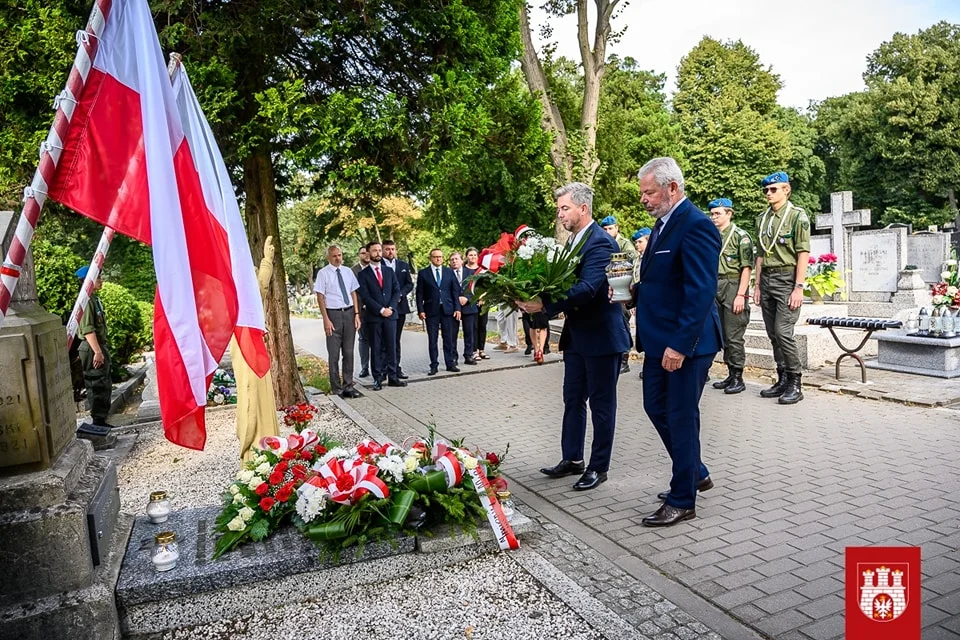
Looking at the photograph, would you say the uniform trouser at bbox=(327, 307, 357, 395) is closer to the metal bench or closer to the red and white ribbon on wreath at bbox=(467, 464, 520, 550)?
the red and white ribbon on wreath at bbox=(467, 464, 520, 550)

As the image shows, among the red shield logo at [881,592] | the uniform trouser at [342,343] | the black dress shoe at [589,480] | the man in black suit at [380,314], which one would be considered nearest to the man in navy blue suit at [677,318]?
the black dress shoe at [589,480]

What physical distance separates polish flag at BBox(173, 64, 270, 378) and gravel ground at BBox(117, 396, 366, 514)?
6.76 feet

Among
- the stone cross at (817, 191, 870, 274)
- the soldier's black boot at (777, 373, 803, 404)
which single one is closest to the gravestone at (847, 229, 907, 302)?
the stone cross at (817, 191, 870, 274)

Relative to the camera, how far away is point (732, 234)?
8414mm

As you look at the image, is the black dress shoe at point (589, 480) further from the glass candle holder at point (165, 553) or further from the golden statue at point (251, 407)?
the glass candle holder at point (165, 553)

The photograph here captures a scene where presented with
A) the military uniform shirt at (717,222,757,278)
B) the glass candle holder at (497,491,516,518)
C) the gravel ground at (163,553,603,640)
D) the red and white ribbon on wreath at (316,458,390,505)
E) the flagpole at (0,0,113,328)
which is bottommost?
the gravel ground at (163,553,603,640)

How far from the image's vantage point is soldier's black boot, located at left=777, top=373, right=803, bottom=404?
302 inches

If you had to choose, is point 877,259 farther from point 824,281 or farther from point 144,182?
point 144,182

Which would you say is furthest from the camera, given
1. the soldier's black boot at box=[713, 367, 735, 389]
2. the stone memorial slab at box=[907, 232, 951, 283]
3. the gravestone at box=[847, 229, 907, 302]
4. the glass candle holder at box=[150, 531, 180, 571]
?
the stone memorial slab at box=[907, 232, 951, 283]

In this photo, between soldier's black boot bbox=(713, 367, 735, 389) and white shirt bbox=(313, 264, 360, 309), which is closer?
soldier's black boot bbox=(713, 367, 735, 389)

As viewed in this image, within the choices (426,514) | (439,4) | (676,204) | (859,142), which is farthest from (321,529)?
(859,142)

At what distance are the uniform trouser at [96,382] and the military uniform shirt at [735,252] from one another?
24.7 feet

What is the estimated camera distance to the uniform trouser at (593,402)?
5.00 m

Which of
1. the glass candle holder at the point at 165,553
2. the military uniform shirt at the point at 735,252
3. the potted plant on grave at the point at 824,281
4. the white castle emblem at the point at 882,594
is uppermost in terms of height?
the military uniform shirt at the point at 735,252
